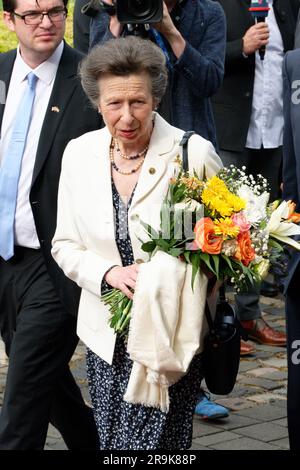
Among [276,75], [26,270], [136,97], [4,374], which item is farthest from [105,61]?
[276,75]

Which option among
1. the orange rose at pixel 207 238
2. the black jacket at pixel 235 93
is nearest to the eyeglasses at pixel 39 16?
the orange rose at pixel 207 238

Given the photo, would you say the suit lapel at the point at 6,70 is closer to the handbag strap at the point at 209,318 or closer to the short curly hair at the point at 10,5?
the short curly hair at the point at 10,5

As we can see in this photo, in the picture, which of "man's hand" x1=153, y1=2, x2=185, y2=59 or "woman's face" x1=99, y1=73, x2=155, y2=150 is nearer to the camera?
"woman's face" x1=99, y1=73, x2=155, y2=150

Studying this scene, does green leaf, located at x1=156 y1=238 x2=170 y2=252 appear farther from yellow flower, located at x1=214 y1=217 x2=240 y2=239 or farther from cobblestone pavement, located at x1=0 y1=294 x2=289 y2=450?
cobblestone pavement, located at x1=0 y1=294 x2=289 y2=450

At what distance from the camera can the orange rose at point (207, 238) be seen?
446cm

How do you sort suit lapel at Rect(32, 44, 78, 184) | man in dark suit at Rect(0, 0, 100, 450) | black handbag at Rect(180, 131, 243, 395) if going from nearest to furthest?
black handbag at Rect(180, 131, 243, 395) → man in dark suit at Rect(0, 0, 100, 450) → suit lapel at Rect(32, 44, 78, 184)

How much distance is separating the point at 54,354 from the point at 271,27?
3.99m

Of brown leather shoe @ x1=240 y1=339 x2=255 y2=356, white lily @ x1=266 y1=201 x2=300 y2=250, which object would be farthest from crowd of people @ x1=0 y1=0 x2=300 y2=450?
brown leather shoe @ x1=240 y1=339 x2=255 y2=356

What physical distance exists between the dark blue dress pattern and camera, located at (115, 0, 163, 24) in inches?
42.9

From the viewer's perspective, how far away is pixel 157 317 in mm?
4523

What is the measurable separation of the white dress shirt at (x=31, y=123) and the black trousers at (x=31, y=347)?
13 cm

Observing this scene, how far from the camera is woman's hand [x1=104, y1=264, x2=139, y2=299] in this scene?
4.66 metres

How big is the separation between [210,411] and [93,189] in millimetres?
2058

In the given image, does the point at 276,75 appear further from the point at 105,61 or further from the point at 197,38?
the point at 105,61
